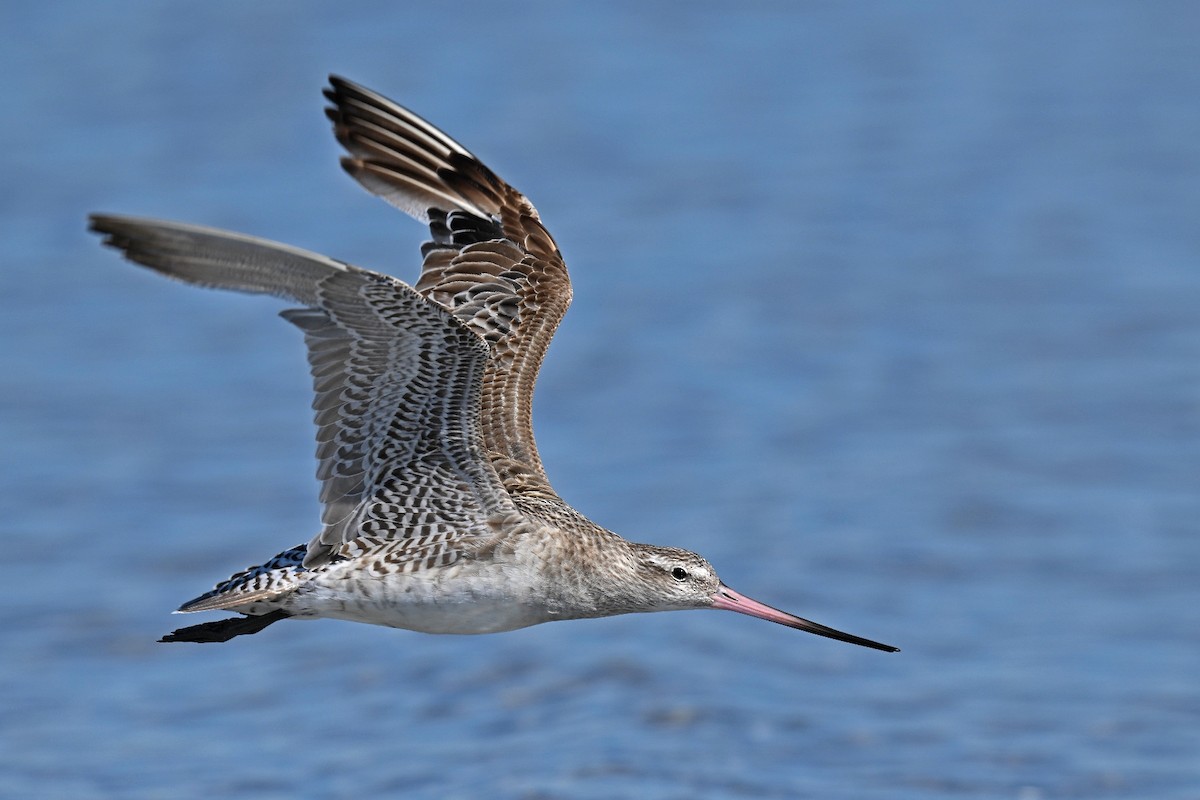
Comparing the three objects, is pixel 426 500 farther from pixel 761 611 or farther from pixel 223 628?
pixel 761 611

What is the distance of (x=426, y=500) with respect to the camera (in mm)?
7375

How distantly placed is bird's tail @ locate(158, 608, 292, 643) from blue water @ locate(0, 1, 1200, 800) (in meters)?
2.26

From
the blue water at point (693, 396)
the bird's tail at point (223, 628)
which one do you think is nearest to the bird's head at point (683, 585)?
the bird's tail at point (223, 628)

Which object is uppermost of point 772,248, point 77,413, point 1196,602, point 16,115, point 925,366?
point 16,115

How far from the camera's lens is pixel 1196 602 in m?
10.6

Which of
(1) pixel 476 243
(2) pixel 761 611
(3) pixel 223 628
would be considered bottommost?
(3) pixel 223 628

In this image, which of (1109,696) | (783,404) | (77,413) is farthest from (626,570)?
(77,413)

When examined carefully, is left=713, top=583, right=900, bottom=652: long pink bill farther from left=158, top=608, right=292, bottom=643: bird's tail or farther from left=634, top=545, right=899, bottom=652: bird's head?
left=158, top=608, right=292, bottom=643: bird's tail

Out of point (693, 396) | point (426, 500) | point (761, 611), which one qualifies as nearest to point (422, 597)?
point (426, 500)

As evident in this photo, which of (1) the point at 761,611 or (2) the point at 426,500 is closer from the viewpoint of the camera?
(2) the point at 426,500

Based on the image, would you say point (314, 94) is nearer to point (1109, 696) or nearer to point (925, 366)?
point (925, 366)

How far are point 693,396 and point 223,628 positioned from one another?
19.7 feet

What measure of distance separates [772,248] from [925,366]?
189cm

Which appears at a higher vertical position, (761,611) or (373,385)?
(373,385)
